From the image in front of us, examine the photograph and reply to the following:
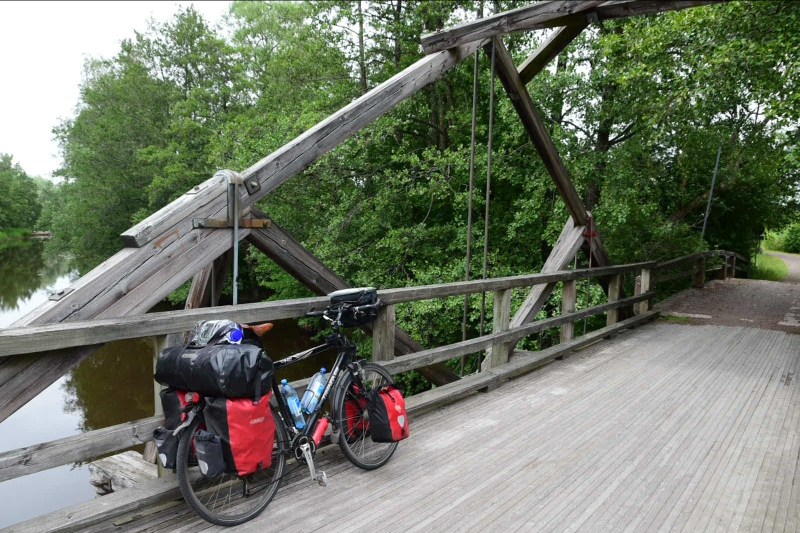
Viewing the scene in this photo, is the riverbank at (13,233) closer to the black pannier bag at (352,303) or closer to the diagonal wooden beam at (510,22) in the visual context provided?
the diagonal wooden beam at (510,22)

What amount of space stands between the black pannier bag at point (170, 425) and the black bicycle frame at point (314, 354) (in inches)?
17.6

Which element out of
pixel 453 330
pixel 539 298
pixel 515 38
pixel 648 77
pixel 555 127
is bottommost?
Answer: pixel 453 330

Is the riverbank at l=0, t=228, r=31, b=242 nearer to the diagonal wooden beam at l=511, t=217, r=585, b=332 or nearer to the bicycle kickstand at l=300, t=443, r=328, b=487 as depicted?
the diagonal wooden beam at l=511, t=217, r=585, b=332

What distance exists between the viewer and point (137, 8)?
19.7m

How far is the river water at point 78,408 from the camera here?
8.90m

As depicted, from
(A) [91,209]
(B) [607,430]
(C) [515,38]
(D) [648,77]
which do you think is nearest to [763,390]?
(B) [607,430]

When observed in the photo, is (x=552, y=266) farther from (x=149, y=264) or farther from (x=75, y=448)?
(x=75, y=448)

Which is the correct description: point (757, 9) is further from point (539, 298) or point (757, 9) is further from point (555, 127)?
point (539, 298)

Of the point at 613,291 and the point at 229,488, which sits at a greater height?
the point at 613,291

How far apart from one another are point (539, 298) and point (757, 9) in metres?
4.78

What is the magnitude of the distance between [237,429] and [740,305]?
1158cm

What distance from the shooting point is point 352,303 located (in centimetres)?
301

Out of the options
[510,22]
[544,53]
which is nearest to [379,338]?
[510,22]

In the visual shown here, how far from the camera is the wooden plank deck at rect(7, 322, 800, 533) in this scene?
2.46 meters
